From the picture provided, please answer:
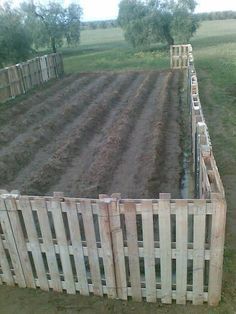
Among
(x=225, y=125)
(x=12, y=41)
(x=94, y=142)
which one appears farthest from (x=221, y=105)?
(x=12, y=41)

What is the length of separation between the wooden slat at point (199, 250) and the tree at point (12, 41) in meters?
21.4

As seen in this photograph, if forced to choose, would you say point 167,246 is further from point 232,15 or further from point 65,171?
point 232,15

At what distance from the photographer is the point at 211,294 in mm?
4750

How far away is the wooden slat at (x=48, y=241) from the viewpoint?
463cm

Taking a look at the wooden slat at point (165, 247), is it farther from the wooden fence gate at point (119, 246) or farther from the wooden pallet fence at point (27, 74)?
the wooden pallet fence at point (27, 74)

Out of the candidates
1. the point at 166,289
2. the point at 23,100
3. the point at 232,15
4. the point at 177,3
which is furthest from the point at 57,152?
the point at 232,15

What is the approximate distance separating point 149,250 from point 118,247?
1.26ft

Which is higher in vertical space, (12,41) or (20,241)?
(12,41)

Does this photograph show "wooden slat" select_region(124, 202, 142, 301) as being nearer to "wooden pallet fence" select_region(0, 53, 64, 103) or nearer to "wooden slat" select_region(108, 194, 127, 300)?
"wooden slat" select_region(108, 194, 127, 300)

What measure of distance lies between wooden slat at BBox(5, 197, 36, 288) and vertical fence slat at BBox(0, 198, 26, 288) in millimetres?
48

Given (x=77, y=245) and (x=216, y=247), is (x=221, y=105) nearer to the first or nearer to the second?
(x=216, y=247)

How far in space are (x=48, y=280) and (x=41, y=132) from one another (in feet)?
25.1

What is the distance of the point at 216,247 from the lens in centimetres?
442

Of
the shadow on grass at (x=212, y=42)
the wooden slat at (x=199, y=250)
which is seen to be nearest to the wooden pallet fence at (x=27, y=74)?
the wooden slat at (x=199, y=250)
